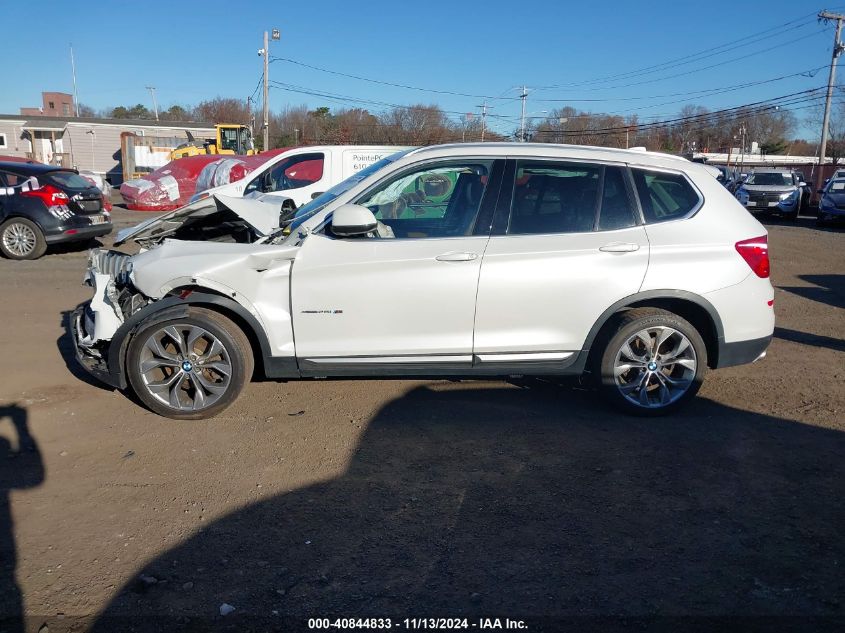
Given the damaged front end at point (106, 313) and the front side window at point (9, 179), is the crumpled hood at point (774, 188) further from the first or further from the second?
the damaged front end at point (106, 313)

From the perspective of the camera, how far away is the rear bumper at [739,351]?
4918mm

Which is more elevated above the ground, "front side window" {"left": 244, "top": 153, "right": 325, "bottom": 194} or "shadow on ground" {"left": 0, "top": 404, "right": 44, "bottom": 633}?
"front side window" {"left": 244, "top": 153, "right": 325, "bottom": 194}

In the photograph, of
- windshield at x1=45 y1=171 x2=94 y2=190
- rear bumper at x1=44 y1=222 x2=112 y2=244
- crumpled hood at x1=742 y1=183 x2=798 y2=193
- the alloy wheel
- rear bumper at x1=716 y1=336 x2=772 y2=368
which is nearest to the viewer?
the alloy wheel

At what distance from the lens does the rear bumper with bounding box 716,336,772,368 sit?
4.92 meters

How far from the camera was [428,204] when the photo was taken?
201 inches

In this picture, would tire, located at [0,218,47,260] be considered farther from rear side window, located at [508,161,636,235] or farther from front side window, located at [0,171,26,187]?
rear side window, located at [508,161,636,235]

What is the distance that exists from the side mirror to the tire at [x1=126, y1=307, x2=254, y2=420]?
1.02 meters

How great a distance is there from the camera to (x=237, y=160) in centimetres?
1973

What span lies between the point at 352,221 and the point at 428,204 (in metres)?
0.82

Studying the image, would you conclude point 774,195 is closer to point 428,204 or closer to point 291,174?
point 291,174

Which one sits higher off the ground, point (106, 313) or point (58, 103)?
point (58, 103)

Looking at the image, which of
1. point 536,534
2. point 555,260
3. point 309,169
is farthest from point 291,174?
point 536,534

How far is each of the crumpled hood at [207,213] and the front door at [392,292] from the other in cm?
108

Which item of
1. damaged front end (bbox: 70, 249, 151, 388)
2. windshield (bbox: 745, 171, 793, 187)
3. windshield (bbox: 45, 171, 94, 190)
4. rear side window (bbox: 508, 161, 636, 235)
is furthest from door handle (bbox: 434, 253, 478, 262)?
windshield (bbox: 745, 171, 793, 187)
